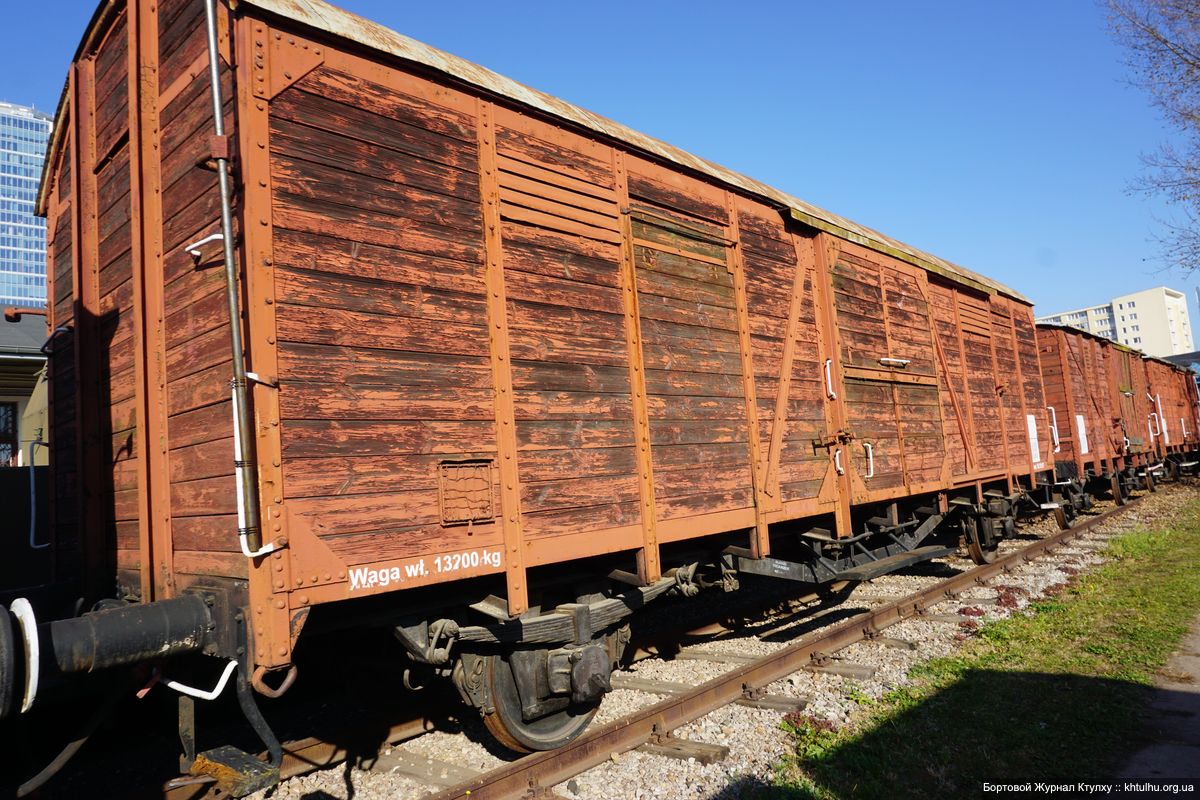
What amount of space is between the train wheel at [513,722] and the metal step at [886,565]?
327 centimetres

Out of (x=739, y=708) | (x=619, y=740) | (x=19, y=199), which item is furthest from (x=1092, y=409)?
(x=19, y=199)

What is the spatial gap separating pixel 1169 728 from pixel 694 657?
337 centimetres

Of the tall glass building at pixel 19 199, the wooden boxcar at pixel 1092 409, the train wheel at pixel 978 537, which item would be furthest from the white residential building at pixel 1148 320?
the tall glass building at pixel 19 199

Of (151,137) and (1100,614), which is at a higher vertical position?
(151,137)

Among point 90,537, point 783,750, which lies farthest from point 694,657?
point 90,537

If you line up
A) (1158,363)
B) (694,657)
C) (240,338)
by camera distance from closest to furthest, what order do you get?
1. (240,338)
2. (694,657)
3. (1158,363)

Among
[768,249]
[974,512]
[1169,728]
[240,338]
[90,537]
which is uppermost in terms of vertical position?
[768,249]

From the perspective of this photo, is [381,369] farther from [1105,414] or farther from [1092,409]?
[1105,414]

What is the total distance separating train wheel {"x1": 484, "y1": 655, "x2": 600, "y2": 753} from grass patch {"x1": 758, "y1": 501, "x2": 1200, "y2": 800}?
1.34 metres

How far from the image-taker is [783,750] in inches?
181

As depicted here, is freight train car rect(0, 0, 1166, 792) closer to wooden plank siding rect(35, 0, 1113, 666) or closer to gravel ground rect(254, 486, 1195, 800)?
wooden plank siding rect(35, 0, 1113, 666)

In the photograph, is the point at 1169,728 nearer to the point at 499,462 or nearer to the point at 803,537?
the point at 803,537

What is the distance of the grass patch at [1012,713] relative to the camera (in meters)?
4.12

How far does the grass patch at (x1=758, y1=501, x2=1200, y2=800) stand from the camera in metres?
4.12
